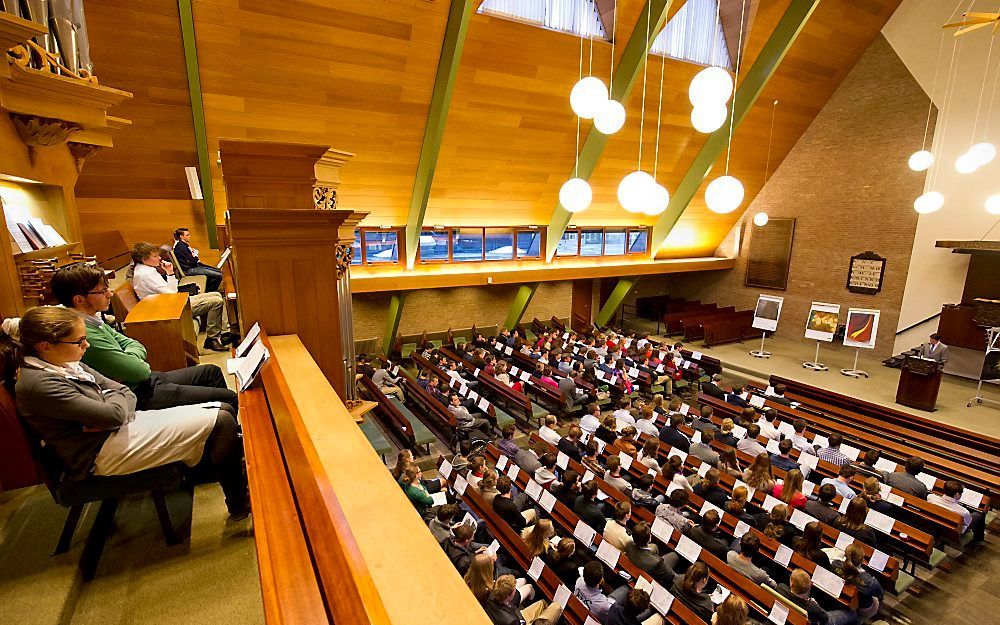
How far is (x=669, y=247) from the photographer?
12719 mm

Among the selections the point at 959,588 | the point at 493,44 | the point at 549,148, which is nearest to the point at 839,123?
the point at 549,148

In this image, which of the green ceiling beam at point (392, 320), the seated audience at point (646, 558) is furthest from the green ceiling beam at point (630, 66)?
the seated audience at point (646, 558)

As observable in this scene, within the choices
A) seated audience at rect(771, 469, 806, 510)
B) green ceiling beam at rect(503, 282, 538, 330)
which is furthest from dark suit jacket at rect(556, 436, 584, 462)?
green ceiling beam at rect(503, 282, 538, 330)

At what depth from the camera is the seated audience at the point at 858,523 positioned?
3932mm

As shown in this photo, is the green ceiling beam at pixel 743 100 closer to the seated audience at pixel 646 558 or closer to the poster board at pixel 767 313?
the poster board at pixel 767 313

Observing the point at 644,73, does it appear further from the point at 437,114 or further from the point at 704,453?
the point at 704,453

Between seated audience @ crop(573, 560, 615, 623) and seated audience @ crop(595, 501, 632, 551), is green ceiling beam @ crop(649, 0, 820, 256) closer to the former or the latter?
seated audience @ crop(595, 501, 632, 551)

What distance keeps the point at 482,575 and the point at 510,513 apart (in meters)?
1.29

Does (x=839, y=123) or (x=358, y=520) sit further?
(x=839, y=123)

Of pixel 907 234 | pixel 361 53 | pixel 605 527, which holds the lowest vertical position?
pixel 605 527

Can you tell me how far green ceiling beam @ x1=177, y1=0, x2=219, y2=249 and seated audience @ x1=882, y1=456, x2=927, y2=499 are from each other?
29.3ft

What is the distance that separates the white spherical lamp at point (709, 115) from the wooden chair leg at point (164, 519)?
3.32 meters

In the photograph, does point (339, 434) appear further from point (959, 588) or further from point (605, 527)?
point (959, 588)

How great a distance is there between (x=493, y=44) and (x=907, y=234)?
9855mm
